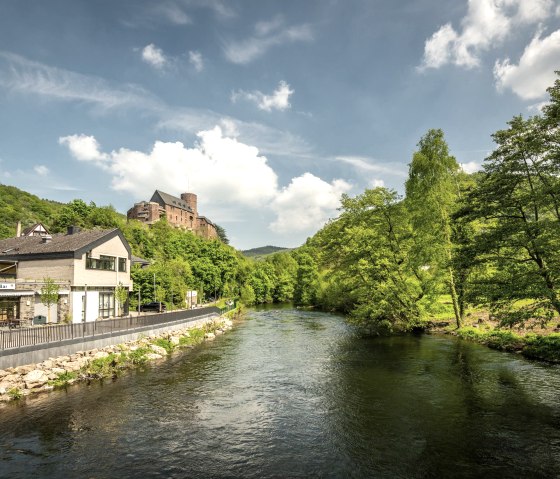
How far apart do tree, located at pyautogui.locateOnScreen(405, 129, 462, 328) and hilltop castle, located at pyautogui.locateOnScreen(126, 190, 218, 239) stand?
10584 centimetres

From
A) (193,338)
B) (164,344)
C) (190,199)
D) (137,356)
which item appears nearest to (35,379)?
(137,356)

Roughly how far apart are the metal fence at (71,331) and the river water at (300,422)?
4324 mm

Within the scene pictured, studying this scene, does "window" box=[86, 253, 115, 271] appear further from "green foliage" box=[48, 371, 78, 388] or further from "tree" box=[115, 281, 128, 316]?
"green foliage" box=[48, 371, 78, 388]

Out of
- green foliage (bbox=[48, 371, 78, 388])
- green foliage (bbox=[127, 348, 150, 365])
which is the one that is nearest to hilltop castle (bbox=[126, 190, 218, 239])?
green foliage (bbox=[127, 348, 150, 365])

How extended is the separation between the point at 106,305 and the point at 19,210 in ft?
309

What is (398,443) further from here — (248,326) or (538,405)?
(248,326)

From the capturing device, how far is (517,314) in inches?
789

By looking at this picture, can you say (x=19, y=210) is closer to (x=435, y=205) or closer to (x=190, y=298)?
(x=190, y=298)

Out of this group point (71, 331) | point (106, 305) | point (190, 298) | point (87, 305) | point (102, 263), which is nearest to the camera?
point (71, 331)

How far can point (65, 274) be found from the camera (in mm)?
36031

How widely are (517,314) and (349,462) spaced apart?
533 inches

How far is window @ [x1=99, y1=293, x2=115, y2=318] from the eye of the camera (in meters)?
40.2

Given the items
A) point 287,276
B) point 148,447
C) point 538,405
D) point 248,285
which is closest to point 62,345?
point 148,447

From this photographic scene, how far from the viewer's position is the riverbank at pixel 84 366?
19.6m
